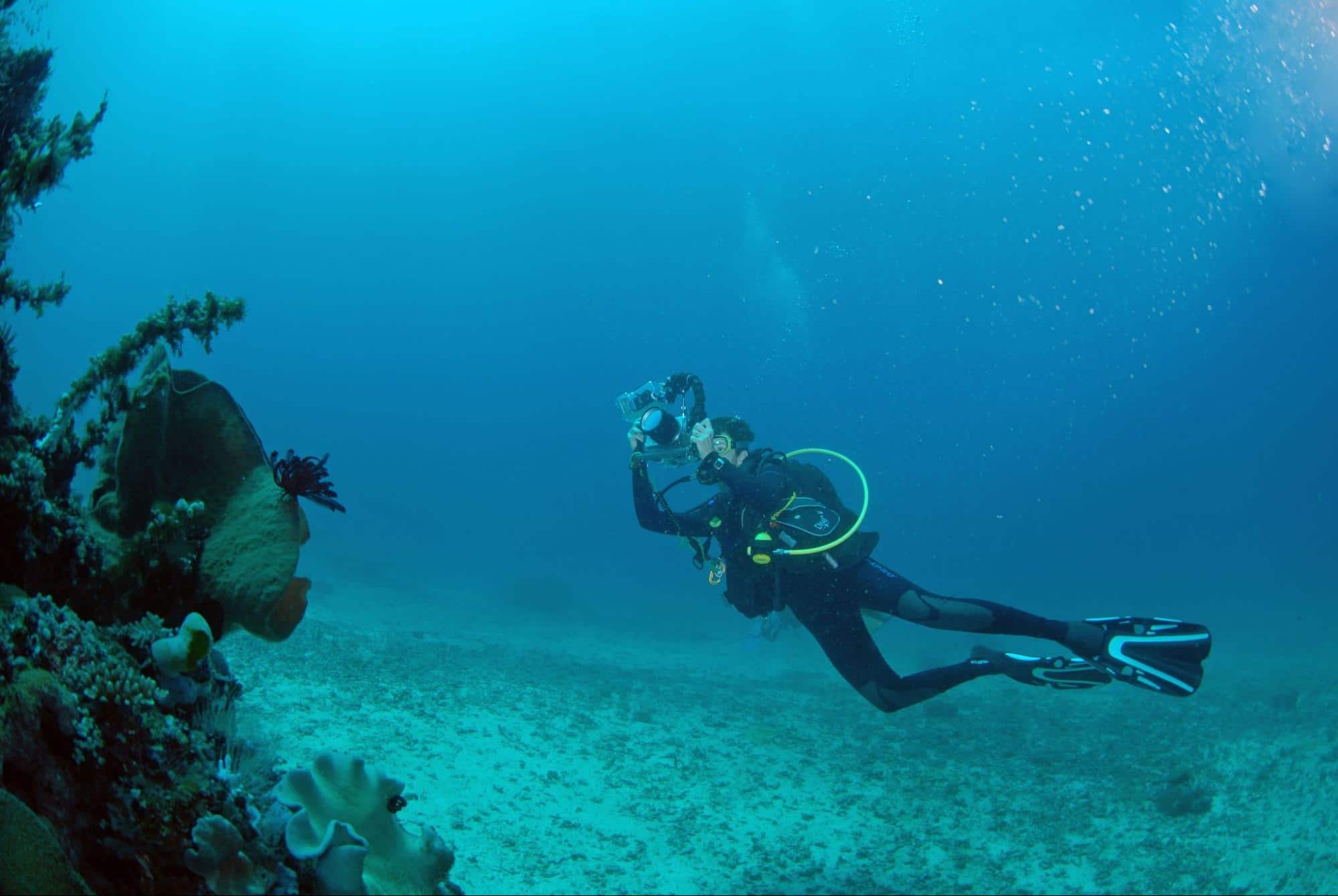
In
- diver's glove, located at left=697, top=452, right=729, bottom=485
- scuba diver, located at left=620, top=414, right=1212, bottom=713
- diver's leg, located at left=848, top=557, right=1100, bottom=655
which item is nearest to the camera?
scuba diver, located at left=620, top=414, right=1212, bottom=713

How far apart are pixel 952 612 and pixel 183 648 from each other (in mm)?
6236

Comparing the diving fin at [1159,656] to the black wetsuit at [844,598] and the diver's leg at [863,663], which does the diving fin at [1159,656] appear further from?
the diver's leg at [863,663]

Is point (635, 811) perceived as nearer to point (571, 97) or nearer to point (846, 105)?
point (846, 105)

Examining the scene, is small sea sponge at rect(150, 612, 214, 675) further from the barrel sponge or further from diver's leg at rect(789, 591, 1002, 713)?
diver's leg at rect(789, 591, 1002, 713)

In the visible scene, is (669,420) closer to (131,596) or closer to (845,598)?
(845,598)

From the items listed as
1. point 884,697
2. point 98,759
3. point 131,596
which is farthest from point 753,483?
point 98,759

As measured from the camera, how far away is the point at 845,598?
6.91m

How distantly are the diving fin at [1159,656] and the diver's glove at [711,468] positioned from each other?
13.4 feet

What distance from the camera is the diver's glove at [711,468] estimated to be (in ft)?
23.9

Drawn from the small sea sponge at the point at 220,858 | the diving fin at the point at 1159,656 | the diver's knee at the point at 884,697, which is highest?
the diving fin at the point at 1159,656

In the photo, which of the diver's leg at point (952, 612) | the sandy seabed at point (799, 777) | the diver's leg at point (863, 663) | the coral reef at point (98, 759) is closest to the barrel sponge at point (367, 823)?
the coral reef at point (98, 759)

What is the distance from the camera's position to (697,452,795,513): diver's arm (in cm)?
699

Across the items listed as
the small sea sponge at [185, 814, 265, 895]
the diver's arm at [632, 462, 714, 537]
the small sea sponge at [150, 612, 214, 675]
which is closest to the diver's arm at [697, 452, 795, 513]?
the diver's arm at [632, 462, 714, 537]

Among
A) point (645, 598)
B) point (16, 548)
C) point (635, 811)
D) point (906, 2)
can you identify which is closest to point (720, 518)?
point (635, 811)
